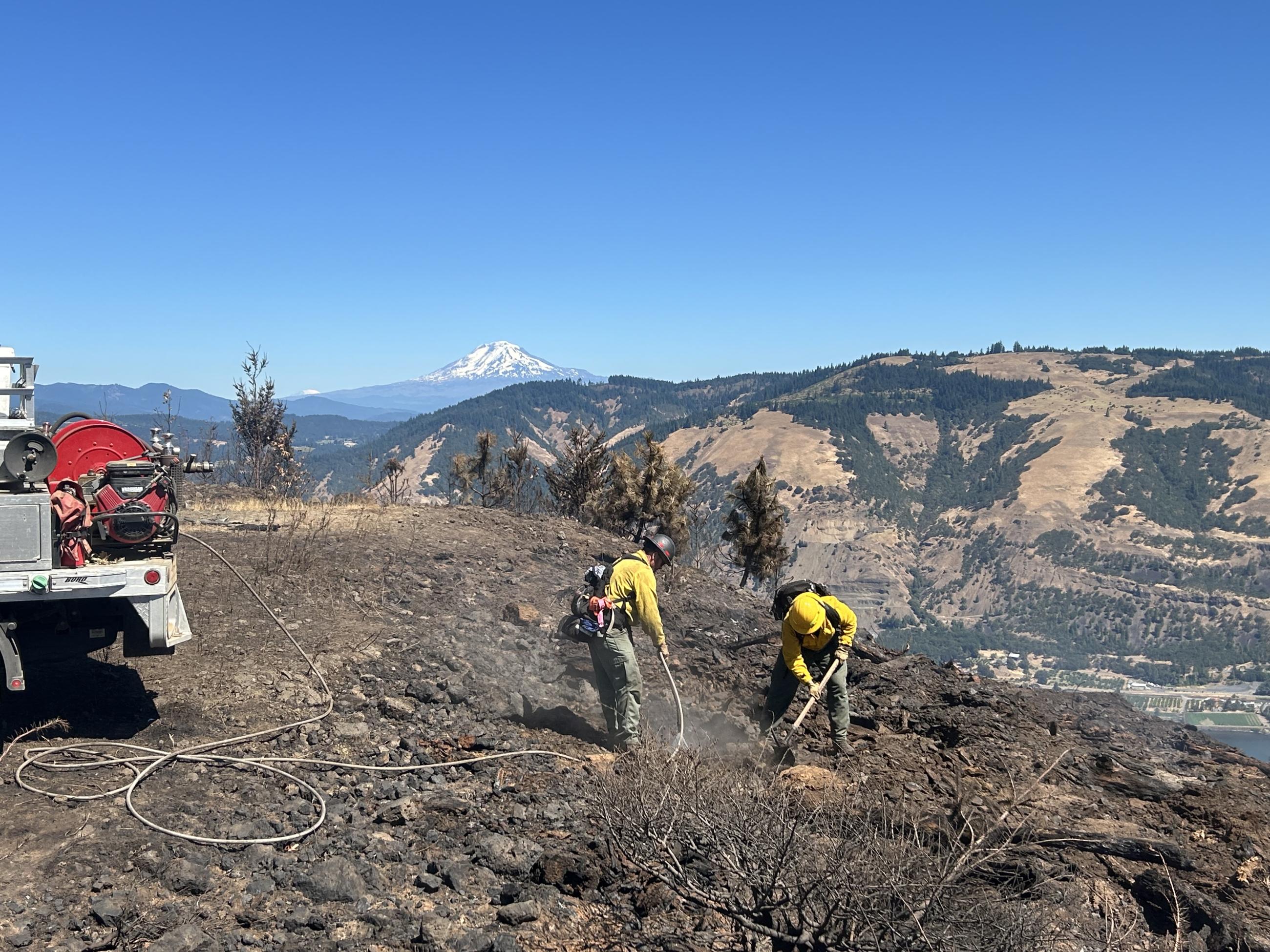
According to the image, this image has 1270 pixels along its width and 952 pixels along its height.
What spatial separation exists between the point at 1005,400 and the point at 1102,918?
668 feet

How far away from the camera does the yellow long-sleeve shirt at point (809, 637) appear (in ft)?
24.7

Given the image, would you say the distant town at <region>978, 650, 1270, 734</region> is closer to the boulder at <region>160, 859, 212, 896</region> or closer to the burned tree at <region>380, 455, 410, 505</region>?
the burned tree at <region>380, 455, 410, 505</region>

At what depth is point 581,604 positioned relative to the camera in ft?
23.5

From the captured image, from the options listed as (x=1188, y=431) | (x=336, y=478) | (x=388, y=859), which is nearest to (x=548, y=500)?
(x=388, y=859)

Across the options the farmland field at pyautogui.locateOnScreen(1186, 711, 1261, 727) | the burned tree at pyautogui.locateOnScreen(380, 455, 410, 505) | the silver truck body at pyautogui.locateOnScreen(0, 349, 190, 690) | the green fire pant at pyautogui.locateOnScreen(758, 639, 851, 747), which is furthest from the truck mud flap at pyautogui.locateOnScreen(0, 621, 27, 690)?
the farmland field at pyautogui.locateOnScreen(1186, 711, 1261, 727)

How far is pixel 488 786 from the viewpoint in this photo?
618cm

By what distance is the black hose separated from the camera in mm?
6895

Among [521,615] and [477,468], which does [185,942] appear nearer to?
[521,615]

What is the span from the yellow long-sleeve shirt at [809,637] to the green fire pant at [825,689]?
0.08 m

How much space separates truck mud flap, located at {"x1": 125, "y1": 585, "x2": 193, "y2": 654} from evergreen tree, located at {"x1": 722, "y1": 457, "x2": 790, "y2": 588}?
20969 mm

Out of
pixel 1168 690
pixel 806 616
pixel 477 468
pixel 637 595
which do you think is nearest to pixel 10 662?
pixel 637 595

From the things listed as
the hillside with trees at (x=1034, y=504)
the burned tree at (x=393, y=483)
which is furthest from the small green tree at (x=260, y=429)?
the hillside with trees at (x=1034, y=504)

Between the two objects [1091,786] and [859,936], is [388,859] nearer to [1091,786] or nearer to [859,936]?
[859,936]

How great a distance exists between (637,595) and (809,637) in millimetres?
1623
